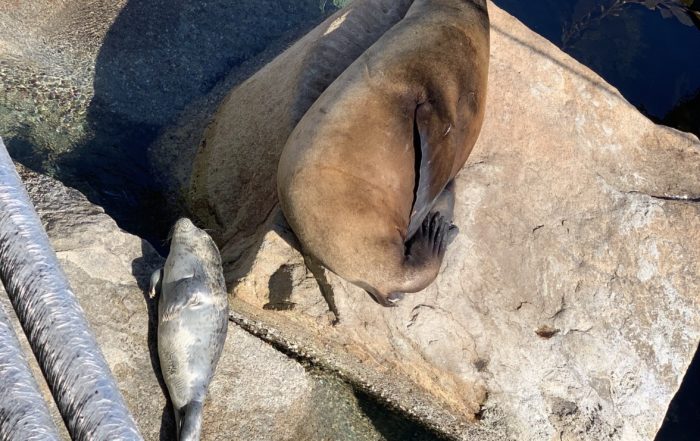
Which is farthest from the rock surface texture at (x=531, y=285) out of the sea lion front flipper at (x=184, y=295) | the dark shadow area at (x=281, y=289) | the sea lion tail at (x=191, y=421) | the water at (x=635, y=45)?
the water at (x=635, y=45)

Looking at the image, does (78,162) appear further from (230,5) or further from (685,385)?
(685,385)

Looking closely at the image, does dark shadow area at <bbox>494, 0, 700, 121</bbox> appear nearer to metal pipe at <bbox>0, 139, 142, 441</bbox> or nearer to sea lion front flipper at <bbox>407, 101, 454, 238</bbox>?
sea lion front flipper at <bbox>407, 101, 454, 238</bbox>

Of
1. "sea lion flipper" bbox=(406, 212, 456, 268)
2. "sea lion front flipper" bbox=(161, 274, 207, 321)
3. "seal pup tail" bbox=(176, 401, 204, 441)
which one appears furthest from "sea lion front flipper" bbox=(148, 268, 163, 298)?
"sea lion flipper" bbox=(406, 212, 456, 268)

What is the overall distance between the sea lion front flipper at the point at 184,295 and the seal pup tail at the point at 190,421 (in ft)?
1.25

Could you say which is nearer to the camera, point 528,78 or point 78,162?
point 78,162

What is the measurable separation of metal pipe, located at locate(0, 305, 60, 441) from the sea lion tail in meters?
1.21

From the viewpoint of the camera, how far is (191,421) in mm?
3207

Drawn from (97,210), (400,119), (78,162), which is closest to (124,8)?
(78,162)

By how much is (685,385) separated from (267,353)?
323 centimetres

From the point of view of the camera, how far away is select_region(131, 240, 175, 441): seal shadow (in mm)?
3316

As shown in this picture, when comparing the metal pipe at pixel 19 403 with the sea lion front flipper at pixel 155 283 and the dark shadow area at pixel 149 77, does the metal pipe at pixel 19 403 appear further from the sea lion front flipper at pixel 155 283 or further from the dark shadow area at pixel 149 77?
the dark shadow area at pixel 149 77

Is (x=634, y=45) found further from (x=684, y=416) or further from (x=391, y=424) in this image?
(x=391, y=424)

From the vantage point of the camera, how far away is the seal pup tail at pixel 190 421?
3.18 meters

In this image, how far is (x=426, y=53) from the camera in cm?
412
